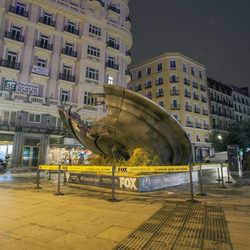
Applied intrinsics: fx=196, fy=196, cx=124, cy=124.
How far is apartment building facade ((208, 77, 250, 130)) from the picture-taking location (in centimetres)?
4881

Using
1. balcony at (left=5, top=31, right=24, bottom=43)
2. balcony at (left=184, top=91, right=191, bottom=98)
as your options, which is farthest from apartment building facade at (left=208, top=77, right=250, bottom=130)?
balcony at (left=5, top=31, right=24, bottom=43)

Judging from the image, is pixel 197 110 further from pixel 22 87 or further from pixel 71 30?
pixel 22 87

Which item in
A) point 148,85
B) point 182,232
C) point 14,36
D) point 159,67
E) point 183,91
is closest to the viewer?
point 182,232

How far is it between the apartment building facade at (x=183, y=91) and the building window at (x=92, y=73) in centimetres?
1942

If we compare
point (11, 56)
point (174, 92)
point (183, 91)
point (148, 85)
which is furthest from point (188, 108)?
point (11, 56)

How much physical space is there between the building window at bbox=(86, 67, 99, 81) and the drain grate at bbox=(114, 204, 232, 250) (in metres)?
26.5

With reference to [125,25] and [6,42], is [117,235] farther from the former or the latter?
[125,25]

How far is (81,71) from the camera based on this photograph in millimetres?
28078

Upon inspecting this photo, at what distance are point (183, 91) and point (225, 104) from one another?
50.7ft

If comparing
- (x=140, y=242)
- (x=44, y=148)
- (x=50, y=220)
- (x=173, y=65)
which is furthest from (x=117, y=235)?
(x=173, y=65)

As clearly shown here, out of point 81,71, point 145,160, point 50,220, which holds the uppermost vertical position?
point 81,71

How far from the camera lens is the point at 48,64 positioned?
87.1 ft

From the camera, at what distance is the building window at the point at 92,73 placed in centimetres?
2890

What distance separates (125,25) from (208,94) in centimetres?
2690
